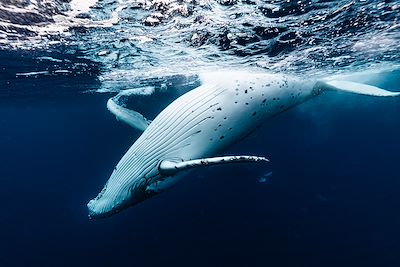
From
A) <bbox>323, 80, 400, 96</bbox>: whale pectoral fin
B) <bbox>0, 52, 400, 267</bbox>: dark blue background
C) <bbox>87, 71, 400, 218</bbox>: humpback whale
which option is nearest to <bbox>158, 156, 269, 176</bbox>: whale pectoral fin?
<bbox>87, 71, 400, 218</bbox>: humpback whale

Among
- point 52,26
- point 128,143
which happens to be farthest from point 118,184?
point 128,143

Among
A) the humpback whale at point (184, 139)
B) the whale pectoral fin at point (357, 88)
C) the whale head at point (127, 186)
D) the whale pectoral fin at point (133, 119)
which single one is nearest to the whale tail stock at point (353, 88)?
the whale pectoral fin at point (357, 88)

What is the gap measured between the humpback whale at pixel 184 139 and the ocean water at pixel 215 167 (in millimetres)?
1611

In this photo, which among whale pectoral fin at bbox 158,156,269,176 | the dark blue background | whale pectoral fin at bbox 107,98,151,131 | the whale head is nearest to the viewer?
whale pectoral fin at bbox 158,156,269,176

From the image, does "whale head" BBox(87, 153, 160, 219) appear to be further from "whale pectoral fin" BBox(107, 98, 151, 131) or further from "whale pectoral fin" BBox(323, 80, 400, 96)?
"whale pectoral fin" BBox(323, 80, 400, 96)

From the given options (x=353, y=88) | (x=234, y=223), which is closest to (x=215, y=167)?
(x=234, y=223)

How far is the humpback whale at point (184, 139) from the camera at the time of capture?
324cm

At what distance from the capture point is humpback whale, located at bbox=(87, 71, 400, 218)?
10.6ft

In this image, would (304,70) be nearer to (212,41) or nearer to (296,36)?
(296,36)

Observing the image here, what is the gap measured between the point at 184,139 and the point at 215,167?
20.0m

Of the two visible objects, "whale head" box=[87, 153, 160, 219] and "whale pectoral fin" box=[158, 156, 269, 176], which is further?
"whale head" box=[87, 153, 160, 219]

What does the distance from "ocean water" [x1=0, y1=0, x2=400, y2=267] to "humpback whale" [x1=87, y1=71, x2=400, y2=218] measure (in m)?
1.61

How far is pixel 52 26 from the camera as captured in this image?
845cm

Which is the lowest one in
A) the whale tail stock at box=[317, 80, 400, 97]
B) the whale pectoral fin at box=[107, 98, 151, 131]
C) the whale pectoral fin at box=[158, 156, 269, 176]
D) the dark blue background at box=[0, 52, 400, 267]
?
the dark blue background at box=[0, 52, 400, 267]
